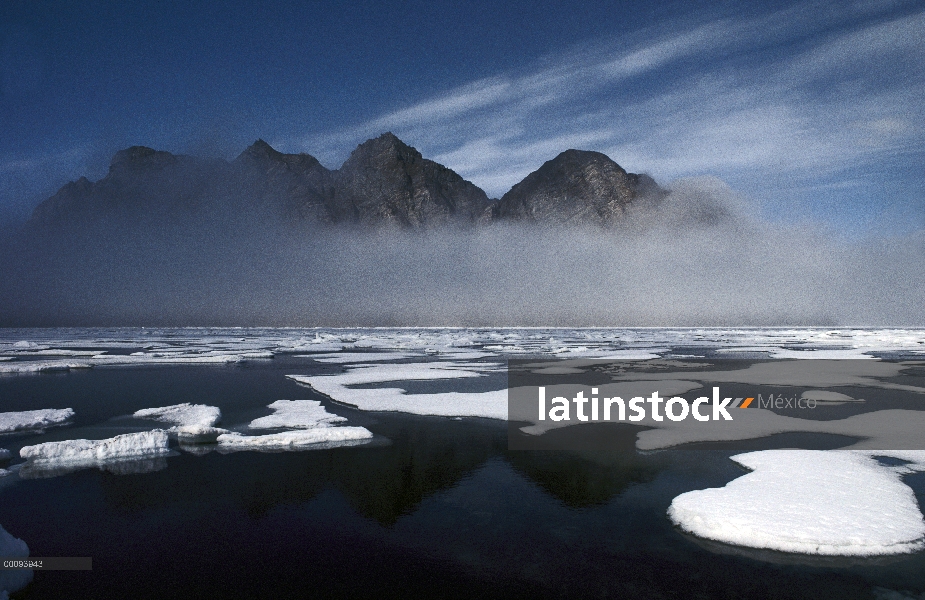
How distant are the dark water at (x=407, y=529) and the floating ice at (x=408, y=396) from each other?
303 cm

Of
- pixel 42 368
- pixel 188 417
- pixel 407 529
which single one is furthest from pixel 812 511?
pixel 42 368

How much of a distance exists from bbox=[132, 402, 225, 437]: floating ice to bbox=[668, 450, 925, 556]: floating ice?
30.6 feet

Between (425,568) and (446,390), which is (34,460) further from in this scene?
(446,390)

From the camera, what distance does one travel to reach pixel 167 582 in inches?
217

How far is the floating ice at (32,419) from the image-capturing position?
12227mm

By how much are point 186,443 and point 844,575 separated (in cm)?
1120

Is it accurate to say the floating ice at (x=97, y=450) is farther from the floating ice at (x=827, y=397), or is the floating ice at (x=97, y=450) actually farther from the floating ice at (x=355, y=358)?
the floating ice at (x=355, y=358)

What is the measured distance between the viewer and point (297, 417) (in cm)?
1300

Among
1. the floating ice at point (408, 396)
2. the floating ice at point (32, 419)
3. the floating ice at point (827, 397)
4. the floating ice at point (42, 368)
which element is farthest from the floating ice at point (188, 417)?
the floating ice at point (827, 397)

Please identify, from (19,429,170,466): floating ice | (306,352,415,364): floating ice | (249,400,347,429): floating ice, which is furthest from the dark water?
(306,352,415,364): floating ice

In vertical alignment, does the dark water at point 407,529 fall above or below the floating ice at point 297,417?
below

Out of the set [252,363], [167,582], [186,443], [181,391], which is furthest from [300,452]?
[252,363]

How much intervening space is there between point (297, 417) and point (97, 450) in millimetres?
4154

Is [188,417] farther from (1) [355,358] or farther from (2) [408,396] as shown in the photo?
(1) [355,358]
